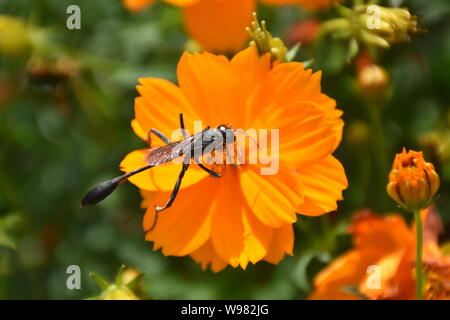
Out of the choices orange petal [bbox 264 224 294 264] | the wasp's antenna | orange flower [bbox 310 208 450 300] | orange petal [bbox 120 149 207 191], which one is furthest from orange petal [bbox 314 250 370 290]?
the wasp's antenna

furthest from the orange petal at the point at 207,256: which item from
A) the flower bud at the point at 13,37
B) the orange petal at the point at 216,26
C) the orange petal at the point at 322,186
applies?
the flower bud at the point at 13,37

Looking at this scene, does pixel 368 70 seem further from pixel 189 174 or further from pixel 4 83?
pixel 4 83

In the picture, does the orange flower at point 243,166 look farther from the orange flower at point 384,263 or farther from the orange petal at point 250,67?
the orange flower at point 384,263

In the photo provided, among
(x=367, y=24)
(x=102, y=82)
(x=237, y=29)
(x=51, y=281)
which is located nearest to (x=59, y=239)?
(x=51, y=281)

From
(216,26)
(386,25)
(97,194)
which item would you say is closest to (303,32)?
Answer: (216,26)

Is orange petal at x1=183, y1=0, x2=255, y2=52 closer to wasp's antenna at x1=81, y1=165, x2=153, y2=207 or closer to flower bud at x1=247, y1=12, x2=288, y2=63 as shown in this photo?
flower bud at x1=247, y1=12, x2=288, y2=63
